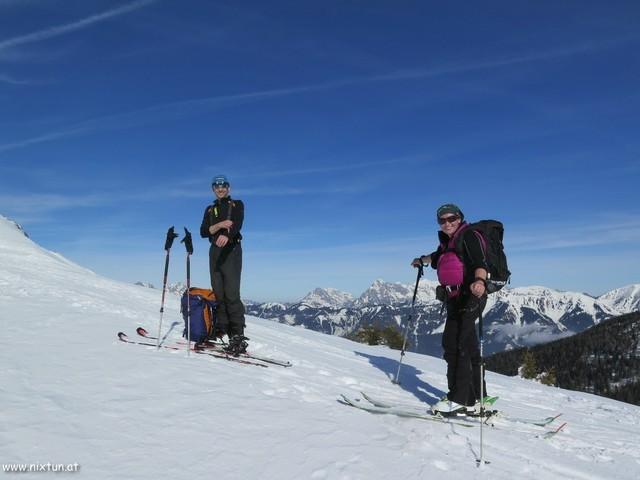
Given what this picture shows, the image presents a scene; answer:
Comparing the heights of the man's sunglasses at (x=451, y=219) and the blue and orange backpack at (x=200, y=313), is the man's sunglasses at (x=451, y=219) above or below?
above

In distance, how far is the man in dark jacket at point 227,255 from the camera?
9172 mm

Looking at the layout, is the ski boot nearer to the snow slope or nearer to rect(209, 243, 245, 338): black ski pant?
rect(209, 243, 245, 338): black ski pant

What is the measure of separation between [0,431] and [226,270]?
205 inches

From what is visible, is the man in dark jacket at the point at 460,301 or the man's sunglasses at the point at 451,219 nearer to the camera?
the man in dark jacket at the point at 460,301

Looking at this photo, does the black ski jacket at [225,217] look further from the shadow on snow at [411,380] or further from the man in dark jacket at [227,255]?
the shadow on snow at [411,380]

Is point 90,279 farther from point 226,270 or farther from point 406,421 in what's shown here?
point 406,421

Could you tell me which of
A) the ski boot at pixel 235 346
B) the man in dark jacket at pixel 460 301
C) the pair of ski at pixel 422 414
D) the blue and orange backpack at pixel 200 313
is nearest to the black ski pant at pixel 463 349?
the man in dark jacket at pixel 460 301

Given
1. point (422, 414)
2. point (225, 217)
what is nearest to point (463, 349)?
point (422, 414)

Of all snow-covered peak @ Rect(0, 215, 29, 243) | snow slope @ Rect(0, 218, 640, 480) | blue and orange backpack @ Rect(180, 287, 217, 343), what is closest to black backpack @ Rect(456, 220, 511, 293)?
snow slope @ Rect(0, 218, 640, 480)

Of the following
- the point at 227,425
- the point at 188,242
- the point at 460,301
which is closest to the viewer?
the point at 227,425

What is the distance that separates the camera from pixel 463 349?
6.85 meters

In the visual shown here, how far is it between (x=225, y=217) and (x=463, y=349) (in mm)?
5168

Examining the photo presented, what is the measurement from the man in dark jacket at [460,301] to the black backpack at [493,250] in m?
0.10

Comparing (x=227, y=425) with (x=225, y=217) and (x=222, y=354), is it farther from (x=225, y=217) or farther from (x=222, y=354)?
(x=225, y=217)
